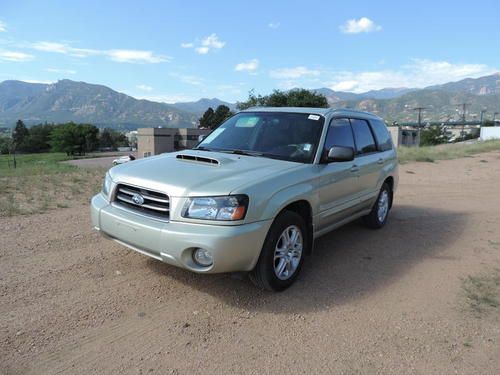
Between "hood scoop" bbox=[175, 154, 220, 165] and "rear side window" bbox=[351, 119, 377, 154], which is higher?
"rear side window" bbox=[351, 119, 377, 154]

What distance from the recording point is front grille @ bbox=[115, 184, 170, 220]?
3.31 meters

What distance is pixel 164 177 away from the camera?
345cm

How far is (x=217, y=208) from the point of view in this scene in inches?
125

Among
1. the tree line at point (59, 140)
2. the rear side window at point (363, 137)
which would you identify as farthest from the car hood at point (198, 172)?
the tree line at point (59, 140)

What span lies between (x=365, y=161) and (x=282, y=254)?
7.21ft

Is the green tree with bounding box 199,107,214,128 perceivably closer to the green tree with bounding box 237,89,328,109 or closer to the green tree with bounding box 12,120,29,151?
the green tree with bounding box 237,89,328,109

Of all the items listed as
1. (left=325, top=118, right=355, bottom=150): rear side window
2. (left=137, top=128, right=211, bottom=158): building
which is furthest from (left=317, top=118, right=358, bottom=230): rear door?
(left=137, top=128, right=211, bottom=158): building

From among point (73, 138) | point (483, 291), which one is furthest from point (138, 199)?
point (73, 138)

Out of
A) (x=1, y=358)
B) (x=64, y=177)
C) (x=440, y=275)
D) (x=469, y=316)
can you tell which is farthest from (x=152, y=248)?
(x=64, y=177)

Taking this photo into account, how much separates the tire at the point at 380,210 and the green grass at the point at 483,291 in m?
1.79

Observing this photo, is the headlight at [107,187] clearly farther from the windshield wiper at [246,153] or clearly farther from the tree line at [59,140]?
the tree line at [59,140]

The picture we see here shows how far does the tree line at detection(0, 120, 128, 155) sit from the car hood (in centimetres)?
10048

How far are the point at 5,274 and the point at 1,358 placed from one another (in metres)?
1.48

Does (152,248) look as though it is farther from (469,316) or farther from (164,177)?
(469,316)
